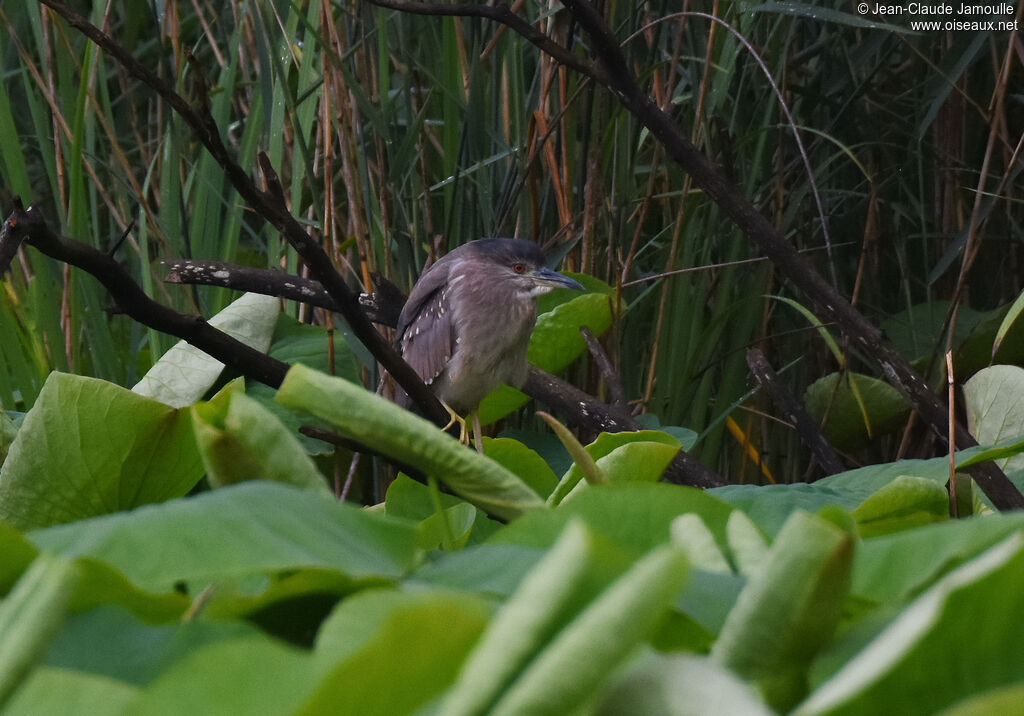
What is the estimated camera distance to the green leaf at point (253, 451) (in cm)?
42

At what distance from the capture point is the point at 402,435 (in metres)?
0.41

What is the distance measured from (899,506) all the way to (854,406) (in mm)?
1217

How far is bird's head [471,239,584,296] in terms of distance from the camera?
2.09m

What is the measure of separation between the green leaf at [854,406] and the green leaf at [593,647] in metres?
1.42

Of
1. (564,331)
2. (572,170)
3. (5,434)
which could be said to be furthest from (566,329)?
(5,434)

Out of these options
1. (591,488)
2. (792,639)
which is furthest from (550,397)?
(792,639)

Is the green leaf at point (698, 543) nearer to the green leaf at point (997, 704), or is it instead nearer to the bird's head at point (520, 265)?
the green leaf at point (997, 704)

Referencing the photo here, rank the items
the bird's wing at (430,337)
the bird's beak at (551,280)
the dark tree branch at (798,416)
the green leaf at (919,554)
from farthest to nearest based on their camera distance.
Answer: the bird's wing at (430,337) → the bird's beak at (551,280) → the dark tree branch at (798,416) → the green leaf at (919,554)

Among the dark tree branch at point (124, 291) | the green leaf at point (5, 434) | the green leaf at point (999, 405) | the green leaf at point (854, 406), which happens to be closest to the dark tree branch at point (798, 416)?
the green leaf at point (999, 405)

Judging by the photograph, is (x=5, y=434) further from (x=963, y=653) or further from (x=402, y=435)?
(x=963, y=653)

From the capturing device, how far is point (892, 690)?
0.30 meters

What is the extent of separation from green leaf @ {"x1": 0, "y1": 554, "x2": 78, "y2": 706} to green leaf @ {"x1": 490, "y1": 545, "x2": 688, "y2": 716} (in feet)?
0.36

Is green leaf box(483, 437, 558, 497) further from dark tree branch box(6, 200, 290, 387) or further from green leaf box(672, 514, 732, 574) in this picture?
green leaf box(672, 514, 732, 574)

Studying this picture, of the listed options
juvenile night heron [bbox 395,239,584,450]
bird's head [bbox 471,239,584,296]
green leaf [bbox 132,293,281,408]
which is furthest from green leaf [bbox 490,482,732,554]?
juvenile night heron [bbox 395,239,584,450]
